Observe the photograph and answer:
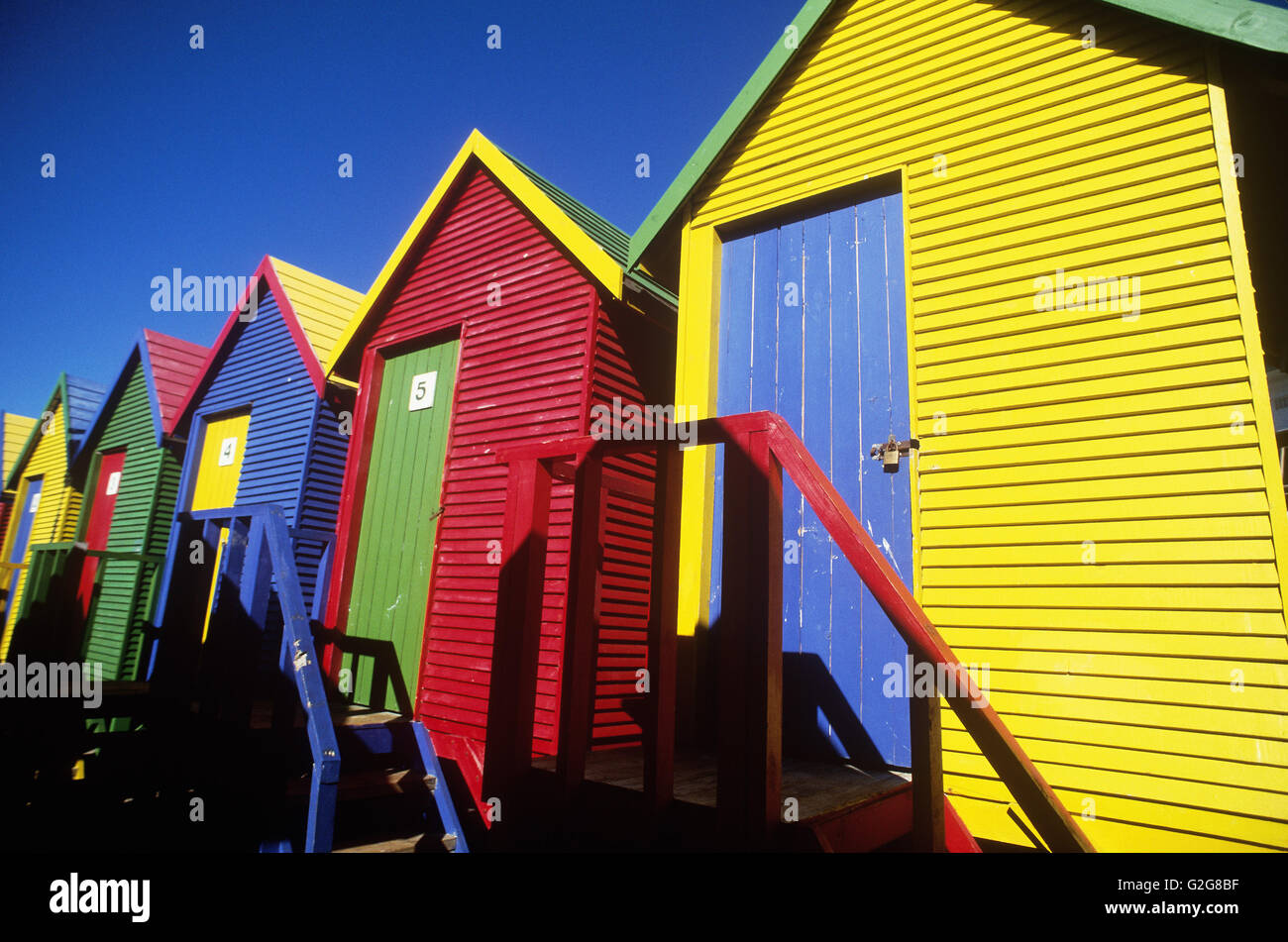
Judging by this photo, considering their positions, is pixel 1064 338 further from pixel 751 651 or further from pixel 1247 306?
pixel 751 651

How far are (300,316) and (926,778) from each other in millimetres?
9879

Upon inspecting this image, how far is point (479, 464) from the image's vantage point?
671 centimetres

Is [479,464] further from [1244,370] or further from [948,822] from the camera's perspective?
[1244,370]

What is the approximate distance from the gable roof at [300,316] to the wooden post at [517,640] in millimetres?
6947

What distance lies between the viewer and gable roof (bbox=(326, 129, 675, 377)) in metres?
6.34

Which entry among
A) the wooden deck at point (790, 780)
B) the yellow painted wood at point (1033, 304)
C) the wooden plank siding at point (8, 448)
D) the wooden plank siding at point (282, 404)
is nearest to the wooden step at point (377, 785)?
the wooden deck at point (790, 780)

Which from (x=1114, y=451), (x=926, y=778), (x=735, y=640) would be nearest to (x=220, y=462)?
(x=735, y=640)

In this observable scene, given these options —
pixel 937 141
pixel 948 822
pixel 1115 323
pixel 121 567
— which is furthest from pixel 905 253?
pixel 121 567

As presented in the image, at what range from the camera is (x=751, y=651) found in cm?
222

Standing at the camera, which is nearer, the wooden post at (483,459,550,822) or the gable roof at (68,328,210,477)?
the wooden post at (483,459,550,822)

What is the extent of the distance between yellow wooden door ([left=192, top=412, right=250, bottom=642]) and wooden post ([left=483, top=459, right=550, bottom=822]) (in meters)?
8.77

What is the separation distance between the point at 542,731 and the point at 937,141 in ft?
17.7

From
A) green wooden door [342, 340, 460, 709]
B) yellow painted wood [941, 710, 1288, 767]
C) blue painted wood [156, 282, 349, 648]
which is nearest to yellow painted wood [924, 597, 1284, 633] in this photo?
yellow painted wood [941, 710, 1288, 767]

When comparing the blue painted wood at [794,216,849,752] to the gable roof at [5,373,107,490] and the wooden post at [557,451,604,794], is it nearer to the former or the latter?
the wooden post at [557,451,604,794]
